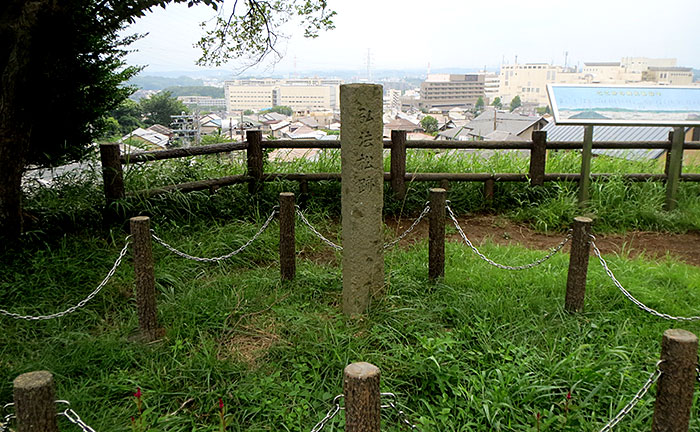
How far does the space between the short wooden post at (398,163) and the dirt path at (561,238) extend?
441 millimetres

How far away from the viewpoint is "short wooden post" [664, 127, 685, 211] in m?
6.02

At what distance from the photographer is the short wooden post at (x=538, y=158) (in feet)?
20.7

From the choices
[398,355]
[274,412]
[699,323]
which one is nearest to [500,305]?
[398,355]

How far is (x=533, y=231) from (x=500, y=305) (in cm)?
243

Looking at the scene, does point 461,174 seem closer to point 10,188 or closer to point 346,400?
point 10,188

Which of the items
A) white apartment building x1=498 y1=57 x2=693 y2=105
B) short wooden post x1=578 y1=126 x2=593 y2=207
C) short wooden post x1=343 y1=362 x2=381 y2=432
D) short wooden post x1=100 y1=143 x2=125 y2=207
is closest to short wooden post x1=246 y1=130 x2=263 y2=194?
short wooden post x1=100 y1=143 x2=125 y2=207

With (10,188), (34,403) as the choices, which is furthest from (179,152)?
(34,403)

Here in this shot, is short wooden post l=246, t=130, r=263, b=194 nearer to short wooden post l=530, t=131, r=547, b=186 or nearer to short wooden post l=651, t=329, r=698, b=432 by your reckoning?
short wooden post l=530, t=131, r=547, b=186

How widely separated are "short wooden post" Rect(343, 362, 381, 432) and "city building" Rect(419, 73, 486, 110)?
73092mm

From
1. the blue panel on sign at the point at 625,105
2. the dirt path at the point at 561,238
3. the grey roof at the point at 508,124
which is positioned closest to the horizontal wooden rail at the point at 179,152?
the dirt path at the point at 561,238

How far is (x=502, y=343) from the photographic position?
3080mm

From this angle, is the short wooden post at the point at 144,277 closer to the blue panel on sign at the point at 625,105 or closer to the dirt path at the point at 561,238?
the dirt path at the point at 561,238

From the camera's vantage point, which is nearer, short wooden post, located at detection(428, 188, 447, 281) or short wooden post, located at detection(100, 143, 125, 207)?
short wooden post, located at detection(428, 188, 447, 281)

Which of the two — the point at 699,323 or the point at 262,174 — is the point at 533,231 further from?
the point at 262,174
